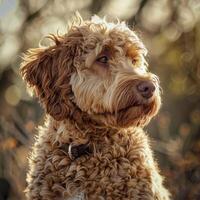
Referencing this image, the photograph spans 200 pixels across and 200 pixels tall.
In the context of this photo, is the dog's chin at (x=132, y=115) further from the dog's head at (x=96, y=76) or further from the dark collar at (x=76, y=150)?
the dark collar at (x=76, y=150)

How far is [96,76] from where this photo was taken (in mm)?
8156

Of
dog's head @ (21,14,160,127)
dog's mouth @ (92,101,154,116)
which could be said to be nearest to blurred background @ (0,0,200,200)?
dog's head @ (21,14,160,127)

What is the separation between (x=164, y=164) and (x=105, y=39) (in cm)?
656

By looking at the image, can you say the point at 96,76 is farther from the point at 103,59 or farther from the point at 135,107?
the point at 135,107

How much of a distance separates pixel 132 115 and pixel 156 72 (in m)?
6.70

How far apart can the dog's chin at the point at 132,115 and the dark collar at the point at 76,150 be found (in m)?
0.28

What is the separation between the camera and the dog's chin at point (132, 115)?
7875mm

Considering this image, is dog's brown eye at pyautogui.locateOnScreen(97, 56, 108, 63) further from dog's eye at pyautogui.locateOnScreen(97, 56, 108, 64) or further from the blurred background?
the blurred background

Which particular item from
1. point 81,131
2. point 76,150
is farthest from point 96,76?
point 76,150

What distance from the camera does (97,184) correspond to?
7938mm

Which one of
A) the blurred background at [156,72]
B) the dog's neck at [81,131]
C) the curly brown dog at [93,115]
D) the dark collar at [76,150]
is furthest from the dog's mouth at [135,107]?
the blurred background at [156,72]

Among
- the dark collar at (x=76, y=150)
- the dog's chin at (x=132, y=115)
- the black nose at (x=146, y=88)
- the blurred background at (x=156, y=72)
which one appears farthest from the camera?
the blurred background at (x=156, y=72)

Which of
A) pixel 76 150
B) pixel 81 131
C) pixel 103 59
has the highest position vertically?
pixel 103 59

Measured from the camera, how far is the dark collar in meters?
8.11
